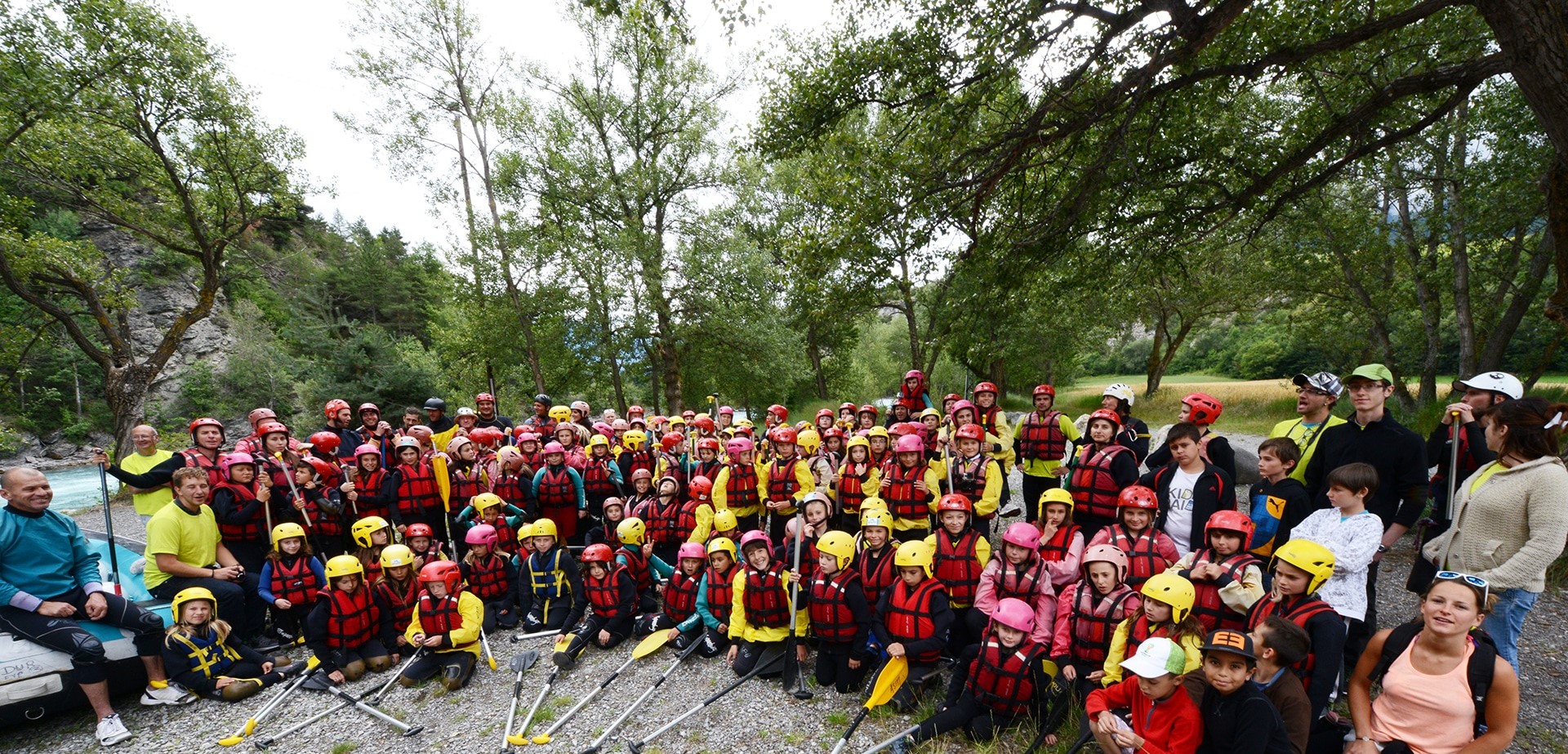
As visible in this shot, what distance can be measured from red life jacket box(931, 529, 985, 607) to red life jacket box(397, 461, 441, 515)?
6810mm

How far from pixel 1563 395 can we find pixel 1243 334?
44977 mm

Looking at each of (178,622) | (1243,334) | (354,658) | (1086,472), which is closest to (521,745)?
(354,658)

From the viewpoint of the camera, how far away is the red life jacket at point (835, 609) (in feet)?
17.8

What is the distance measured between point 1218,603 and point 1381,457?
1912 millimetres

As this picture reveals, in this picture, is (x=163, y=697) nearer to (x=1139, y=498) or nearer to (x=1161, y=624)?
(x=1161, y=624)

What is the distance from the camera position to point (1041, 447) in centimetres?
764

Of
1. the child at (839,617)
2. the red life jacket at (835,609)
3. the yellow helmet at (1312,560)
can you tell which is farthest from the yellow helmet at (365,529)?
the yellow helmet at (1312,560)

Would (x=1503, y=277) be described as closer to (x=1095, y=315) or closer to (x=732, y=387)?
(x=1095, y=315)

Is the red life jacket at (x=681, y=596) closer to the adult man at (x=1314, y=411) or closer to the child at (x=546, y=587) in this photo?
the child at (x=546, y=587)

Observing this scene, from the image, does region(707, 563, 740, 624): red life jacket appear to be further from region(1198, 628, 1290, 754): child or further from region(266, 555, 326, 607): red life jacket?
region(266, 555, 326, 607): red life jacket

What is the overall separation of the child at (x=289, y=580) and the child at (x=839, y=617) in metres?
5.60

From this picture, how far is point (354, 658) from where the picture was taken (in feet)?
20.1

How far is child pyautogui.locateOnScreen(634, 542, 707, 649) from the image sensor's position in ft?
21.0

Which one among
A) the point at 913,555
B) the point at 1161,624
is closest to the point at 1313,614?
the point at 1161,624
